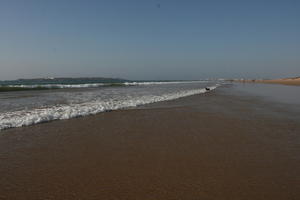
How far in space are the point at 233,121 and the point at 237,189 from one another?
4778 mm

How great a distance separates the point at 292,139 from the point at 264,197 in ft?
10.1

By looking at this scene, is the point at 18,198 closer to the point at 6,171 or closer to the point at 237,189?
the point at 6,171

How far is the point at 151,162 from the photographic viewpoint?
377 cm

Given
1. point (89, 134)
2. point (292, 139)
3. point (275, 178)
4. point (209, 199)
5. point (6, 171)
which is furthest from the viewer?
point (89, 134)

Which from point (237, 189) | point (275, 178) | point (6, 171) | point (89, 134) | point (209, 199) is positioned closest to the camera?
point (209, 199)

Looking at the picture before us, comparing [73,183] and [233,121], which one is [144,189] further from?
[233,121]

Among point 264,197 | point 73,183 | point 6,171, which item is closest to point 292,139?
point 264,197

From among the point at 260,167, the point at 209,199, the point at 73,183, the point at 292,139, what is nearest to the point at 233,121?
the point at 292,139

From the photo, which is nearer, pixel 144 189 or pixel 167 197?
pixel 167 197

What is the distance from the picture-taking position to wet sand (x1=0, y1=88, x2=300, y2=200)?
283 cm

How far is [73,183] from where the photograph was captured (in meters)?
3.03

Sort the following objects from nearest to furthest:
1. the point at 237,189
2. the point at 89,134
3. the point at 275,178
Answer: the point at 237,189 → the point at 275,178 → the point at 89,134

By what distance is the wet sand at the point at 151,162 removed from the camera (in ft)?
9.30

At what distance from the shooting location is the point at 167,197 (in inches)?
105
